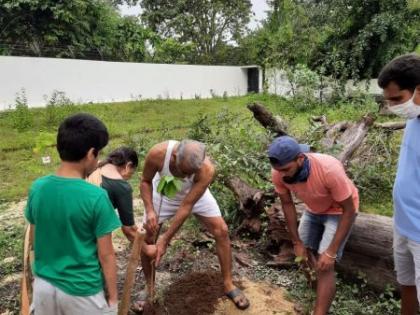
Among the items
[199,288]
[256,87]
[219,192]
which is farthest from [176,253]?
[256,87]

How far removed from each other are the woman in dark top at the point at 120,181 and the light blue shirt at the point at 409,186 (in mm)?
1508

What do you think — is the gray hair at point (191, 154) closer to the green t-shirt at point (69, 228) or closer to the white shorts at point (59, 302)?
the green t-shirt at point (69, 228)

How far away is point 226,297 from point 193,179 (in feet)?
3.24

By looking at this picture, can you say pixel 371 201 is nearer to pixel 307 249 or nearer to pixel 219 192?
pixel 219 192

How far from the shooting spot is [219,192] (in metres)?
4.91

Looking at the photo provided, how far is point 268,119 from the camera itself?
17.2 feet

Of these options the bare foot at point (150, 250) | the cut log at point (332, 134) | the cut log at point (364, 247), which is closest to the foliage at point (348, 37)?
the cut log at point (332, 134)

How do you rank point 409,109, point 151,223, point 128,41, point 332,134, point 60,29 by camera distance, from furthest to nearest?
1. point 128,41
2. point 60,29
3. point 332,134
4. point 151,223
5. point 409,109

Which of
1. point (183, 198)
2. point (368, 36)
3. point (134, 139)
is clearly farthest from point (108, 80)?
point (183, 198)

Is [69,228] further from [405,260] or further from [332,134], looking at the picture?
[332,134]

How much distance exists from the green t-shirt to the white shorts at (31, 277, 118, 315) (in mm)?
26

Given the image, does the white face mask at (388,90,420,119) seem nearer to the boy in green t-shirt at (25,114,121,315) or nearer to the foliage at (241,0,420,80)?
the boy in green t-shirt at (25,114,121,315)

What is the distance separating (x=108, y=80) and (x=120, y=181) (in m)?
13.8

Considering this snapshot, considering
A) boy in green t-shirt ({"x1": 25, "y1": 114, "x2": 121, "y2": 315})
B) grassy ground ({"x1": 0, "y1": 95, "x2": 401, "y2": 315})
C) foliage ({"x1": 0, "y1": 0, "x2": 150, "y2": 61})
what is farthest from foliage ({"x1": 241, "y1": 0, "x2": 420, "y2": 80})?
boy in green t-shirt ({"x1": 25, "y1": 114, "x2": 121, "y2": 315})
